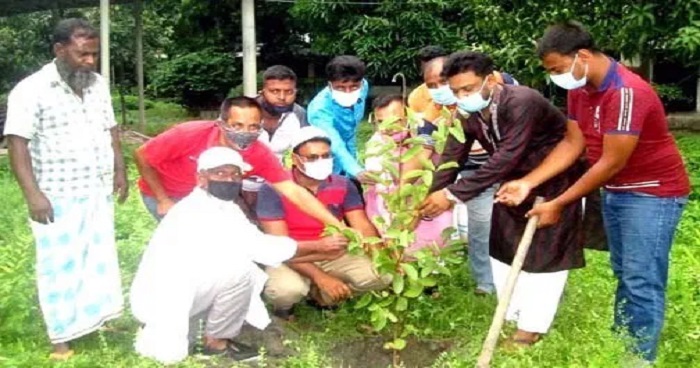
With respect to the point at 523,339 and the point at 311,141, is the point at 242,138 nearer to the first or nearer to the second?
the point at 311,141

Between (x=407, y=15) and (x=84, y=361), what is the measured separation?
13.4 metres

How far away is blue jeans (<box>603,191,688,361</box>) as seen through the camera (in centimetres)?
392

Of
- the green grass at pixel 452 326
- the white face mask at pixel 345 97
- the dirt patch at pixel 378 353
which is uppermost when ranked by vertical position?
the white face mask at pixel 345 97

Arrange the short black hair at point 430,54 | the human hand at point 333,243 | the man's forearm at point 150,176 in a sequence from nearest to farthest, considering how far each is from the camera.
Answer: the human hand at point 333,243 → the man's forearm at point 150,176 → the short black hair at point 430,54

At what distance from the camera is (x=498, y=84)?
4.19m

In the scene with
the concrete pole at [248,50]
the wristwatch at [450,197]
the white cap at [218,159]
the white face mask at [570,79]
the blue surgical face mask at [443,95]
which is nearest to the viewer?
the white face mask at [570,79]

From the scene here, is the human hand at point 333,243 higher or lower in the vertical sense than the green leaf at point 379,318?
higher

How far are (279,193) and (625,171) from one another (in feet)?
5.69

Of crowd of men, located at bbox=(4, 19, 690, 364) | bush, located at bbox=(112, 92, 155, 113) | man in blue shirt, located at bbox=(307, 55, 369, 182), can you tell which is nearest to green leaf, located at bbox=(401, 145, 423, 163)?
crowd of men, located at bbox=(4, 19, 690, 364)

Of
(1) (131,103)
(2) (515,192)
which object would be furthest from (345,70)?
(1) (131,103)

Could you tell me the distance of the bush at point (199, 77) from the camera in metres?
21.1

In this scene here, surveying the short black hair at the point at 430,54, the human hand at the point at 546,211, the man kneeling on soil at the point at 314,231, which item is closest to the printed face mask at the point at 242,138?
the man kneeling on soil at the point at 314,231

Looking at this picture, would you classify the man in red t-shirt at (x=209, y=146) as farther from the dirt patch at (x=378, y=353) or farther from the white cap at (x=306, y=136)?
the dirt patch at (x=378, y=353)

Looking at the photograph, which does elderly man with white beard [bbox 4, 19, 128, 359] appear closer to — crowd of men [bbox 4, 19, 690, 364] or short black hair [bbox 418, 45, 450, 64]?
crowd of men [bbox 4, 19, 690, 364]
